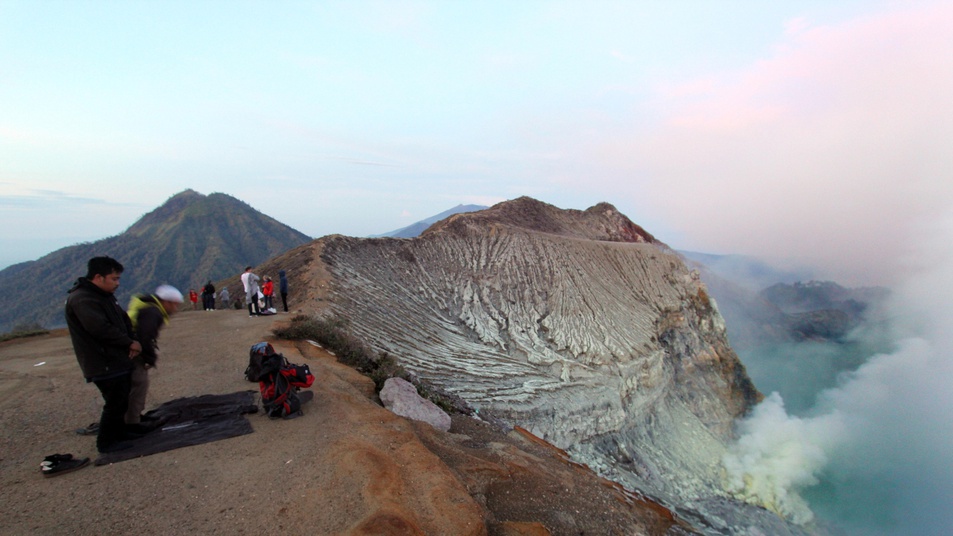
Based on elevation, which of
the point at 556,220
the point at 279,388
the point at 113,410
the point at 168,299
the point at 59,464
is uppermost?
the point at 556,220

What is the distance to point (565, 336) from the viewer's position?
66.6ft

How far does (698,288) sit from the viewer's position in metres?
31.0

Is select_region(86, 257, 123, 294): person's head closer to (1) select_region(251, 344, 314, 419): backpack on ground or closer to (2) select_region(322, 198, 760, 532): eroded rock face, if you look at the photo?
(1) select_region(251, 344, 314, 419): backpack on ground

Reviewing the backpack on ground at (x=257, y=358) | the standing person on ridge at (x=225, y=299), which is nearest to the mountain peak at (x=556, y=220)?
the standing person on ridge at (x=225, y=299)

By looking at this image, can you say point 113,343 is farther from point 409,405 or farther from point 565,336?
point 565,336

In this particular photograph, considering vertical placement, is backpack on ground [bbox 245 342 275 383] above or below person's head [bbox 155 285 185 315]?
below

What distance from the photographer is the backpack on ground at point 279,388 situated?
5543mm

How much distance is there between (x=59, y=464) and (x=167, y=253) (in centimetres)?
4837

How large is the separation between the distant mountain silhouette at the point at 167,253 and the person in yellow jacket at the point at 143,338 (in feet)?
116

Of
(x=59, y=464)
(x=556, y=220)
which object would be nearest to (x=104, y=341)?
(x=59, y=464)

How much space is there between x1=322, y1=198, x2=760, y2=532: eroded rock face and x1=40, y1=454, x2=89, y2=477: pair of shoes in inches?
340

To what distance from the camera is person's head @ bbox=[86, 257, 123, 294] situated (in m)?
4.40

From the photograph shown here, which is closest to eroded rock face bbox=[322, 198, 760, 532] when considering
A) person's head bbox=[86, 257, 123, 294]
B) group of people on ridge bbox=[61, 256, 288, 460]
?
group of people on ridge bbox=[61, 256, 288, 460]

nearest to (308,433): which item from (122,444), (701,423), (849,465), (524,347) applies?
(122,444)
